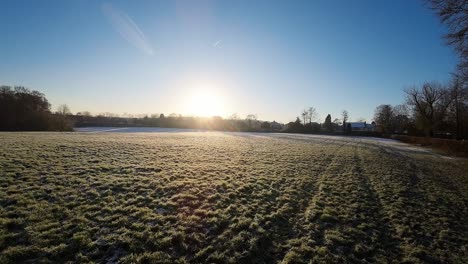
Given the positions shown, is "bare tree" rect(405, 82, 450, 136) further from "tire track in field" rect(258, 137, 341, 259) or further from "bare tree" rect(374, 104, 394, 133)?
"tire track in field" rect(258, 137, 341, 259)

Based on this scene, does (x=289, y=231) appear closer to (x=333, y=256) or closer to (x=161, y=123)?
(x=333, y=256)

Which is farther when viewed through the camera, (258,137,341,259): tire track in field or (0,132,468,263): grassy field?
(258,137,341,259): tire track in field

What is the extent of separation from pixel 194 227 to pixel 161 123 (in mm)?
99468

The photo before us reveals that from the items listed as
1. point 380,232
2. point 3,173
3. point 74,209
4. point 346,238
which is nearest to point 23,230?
point 74,209

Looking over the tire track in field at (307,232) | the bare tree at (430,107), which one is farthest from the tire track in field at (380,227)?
the bare tree at (430,107)

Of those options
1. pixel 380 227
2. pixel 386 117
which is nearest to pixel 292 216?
pixel 380 227

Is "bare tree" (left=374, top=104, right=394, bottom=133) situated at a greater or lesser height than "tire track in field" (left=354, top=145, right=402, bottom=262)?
greater

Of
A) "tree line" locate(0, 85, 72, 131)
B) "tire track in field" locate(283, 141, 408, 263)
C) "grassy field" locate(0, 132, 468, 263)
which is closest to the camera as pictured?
"grassy field" locate(0, 132, 468, 263)

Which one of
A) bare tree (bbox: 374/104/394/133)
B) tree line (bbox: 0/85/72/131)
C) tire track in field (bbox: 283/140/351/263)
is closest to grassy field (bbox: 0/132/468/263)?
tire track in field (bbox: 283/140/351/263)

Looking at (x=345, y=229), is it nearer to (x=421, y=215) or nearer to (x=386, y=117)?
(x=421, y=215)

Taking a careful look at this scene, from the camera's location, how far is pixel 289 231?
5984 millimetres

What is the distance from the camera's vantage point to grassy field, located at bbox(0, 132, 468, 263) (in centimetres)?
479

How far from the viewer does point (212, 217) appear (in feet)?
21.3

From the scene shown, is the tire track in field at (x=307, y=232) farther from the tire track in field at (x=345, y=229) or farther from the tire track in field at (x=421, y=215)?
the tire track in field at (x=421, y=215)
